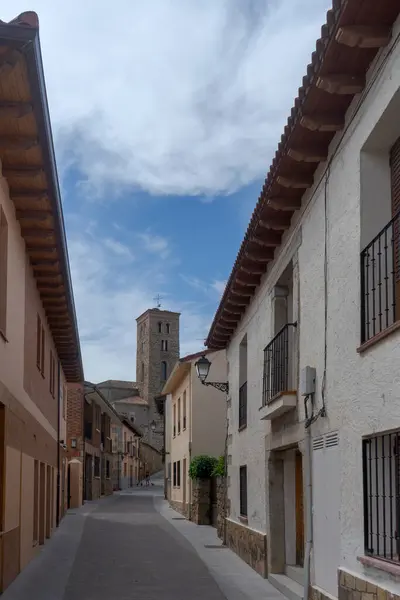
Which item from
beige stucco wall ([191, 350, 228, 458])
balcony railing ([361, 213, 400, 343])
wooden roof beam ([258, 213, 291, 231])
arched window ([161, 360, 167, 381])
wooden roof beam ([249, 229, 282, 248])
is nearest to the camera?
balcony railing ([361, 213, 400, 343])

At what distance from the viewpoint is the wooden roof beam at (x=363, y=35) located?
6055 millimetres

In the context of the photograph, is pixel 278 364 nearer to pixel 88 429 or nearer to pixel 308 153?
pixel 308 153

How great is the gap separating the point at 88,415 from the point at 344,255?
103 feet

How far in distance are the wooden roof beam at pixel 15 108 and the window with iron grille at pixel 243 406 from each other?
831 cm

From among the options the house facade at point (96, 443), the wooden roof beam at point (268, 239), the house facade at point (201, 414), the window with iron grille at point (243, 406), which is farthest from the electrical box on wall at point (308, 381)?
the house facade at point (96, 443)

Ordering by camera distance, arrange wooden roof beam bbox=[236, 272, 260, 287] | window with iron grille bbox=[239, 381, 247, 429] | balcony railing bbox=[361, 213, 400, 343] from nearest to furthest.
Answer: balcony railing bbox=[361, 213, 400, 343], wooden roof beam bbox=[236, 272, 260, 287], window with iron grille bbox=[239, 381, 247, 429]

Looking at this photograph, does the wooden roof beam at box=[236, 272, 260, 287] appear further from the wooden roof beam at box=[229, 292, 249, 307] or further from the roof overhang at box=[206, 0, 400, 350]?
the wooden roof beam at box=[229, 292, 249, 307]

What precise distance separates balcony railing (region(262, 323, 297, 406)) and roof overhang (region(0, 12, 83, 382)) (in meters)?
3.23

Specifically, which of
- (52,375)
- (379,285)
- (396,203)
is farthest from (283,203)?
(52,375)

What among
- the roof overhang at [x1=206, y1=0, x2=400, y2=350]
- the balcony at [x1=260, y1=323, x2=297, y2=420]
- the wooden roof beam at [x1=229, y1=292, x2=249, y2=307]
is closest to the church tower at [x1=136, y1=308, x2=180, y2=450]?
the wooden roof beam at [x1=229, y1=292, x2=249, y2=307]

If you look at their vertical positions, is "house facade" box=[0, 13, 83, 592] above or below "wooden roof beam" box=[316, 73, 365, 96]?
below

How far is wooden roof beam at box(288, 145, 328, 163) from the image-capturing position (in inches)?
318

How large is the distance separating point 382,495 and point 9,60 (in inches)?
181

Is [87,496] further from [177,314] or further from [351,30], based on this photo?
[177,314]
